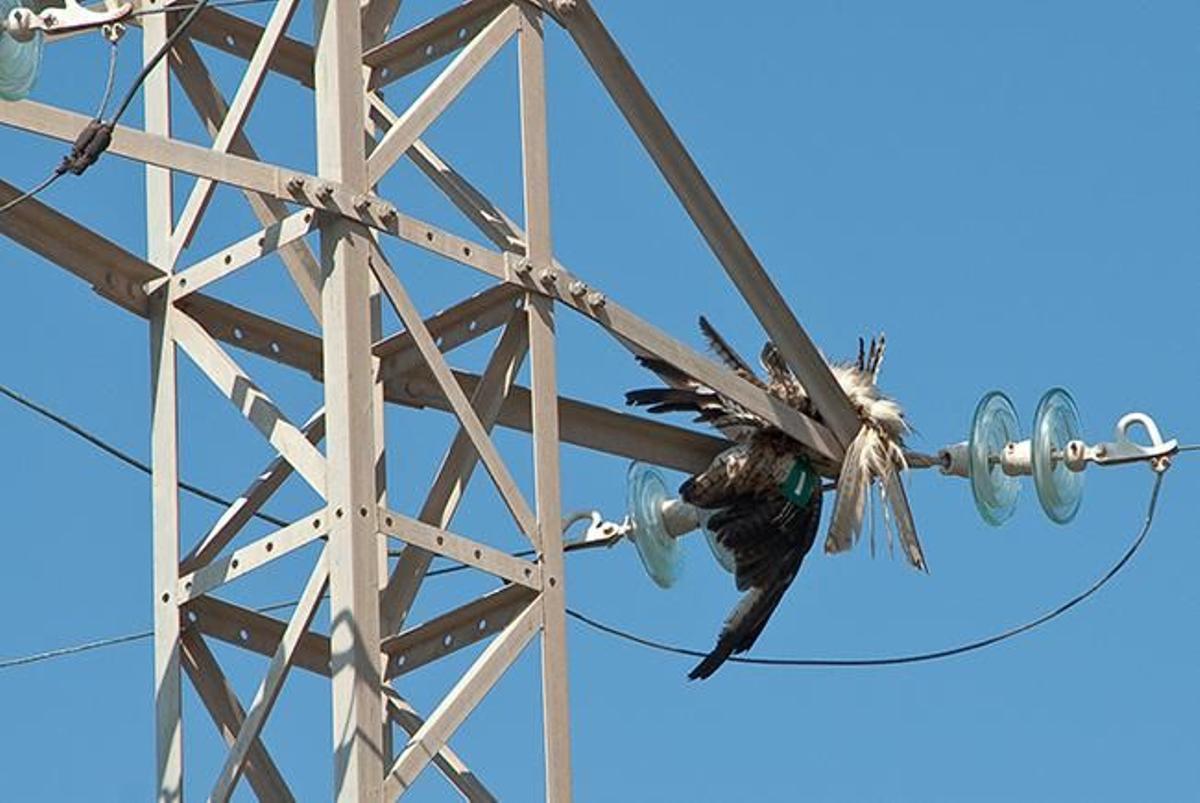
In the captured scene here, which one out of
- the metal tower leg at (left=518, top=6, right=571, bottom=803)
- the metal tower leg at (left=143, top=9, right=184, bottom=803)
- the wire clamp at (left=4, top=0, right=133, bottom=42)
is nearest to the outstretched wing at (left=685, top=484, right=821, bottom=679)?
the metal tower leg at (left=518, top=6, right=571, bottom=803)

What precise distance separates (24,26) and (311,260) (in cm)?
179

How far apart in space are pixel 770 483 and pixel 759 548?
27 centimetres

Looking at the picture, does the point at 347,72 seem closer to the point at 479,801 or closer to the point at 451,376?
the point at 451,376

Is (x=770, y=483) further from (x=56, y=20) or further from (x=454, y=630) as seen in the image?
(x=56, y=20)

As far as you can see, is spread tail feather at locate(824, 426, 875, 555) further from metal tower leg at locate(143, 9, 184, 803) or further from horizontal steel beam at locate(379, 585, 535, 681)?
metal tower leg at locate(143, 9, 184, 803)

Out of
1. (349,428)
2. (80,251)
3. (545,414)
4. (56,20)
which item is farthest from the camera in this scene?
(545,414)

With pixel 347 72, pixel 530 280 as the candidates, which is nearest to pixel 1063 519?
pixel 530 280

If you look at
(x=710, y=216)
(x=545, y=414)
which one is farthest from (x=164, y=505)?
(x=710, y=216)

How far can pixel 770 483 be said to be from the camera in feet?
42.4

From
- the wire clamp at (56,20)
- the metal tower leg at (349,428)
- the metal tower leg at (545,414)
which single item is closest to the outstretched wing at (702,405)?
the metal tower leg at (545,414)

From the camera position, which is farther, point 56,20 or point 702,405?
point 702,405

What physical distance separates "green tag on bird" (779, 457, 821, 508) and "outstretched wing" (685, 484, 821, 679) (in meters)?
0.03

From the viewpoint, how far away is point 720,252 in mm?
12602

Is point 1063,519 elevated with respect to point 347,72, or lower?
lower
